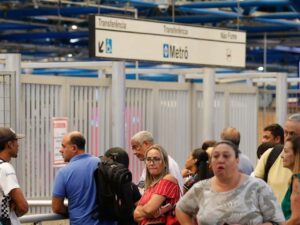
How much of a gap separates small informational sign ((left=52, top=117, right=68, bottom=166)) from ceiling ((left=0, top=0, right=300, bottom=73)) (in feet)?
20.8

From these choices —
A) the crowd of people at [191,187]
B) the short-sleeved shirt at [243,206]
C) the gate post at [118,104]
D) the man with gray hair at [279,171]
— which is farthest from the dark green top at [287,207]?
the gate post at [118,104]

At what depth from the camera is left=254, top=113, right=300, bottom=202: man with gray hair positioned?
812cm

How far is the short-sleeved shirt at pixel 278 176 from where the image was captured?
8.32m

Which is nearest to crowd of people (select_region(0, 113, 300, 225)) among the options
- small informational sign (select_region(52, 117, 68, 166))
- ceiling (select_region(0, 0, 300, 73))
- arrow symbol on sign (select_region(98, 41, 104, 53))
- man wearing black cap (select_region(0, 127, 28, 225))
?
man wearing black cap (select_region(0, 127, 28, 225))

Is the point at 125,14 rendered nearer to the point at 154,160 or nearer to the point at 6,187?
the point at 154,160

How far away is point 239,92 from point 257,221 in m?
10.3

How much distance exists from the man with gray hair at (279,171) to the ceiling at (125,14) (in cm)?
1018

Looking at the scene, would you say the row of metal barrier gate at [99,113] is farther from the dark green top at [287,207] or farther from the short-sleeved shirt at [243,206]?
the short-sleeved shirt at [243,206]

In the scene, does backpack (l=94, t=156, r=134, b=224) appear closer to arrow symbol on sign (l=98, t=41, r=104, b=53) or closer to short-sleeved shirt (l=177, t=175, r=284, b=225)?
short-sleeved shirt (l=177, t=175, r=284, b=225)

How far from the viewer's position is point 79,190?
9227mm

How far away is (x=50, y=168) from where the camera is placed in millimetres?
12320

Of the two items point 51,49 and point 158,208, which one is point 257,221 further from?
point 51,49

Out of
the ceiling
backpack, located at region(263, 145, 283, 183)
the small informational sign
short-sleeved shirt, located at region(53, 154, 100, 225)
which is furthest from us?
the ceiling

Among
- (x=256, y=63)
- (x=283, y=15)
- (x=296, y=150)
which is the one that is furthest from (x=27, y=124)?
(x=256, y=63)
